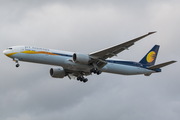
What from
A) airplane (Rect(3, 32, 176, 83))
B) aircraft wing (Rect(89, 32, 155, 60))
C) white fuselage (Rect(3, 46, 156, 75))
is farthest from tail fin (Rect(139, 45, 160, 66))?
aircraft wing (Rect(89, 32, 155, 60))

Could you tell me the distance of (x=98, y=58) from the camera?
48.8m

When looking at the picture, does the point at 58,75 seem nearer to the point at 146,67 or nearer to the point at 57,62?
the point at 57,62

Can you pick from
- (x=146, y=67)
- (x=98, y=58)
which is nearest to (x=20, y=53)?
(x=98, y=58)

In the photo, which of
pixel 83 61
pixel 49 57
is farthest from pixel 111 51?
pixel 49 57

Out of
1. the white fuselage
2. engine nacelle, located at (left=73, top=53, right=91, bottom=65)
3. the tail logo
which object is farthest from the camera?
the tail logo

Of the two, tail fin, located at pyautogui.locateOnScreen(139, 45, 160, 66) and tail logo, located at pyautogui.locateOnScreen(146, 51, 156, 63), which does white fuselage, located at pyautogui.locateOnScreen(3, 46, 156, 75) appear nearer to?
tail fin, located at pyautogui.locateOnScreen(139, 45, 160, 66)

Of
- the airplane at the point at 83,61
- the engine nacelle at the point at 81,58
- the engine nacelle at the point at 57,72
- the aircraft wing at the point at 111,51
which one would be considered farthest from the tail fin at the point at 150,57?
the engine nacelle at the point at 57,72

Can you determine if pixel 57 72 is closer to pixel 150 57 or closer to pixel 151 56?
pixel 150 57

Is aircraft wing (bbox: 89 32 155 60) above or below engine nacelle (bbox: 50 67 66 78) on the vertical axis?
above

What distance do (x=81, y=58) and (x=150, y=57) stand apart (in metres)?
16.9

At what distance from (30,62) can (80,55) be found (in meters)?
7.44

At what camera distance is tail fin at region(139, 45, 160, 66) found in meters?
57.1

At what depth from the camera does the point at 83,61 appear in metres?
47.3

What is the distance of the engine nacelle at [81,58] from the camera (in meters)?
46.8
